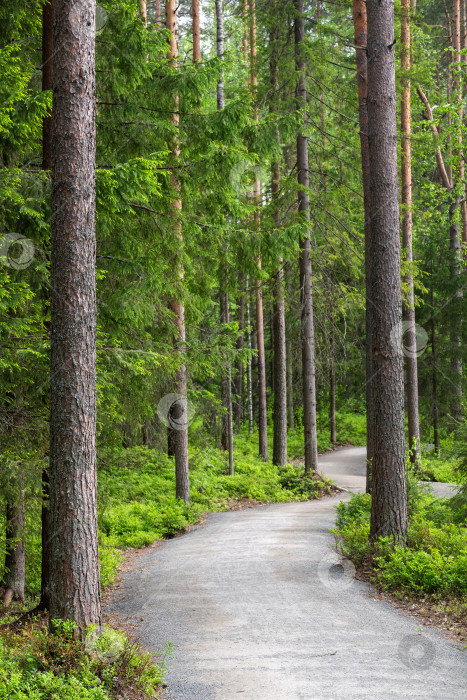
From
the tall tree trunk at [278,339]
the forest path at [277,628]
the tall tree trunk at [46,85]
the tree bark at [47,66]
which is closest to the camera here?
the forest path at [277,628]

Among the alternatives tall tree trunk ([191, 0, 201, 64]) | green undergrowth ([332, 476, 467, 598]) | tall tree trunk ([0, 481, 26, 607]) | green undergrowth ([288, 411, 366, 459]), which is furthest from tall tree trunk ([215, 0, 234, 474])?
green undergrowth ([288, 411, 366, 459])

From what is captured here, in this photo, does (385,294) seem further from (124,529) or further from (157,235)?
(124,529)

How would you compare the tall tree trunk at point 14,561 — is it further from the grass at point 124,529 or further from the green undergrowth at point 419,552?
the green undergrowth at point 419,552

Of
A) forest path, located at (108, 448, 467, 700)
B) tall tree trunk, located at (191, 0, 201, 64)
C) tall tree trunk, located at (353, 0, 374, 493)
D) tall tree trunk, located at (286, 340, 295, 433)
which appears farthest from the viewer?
tall tree trunk, located at (286, 340, 295, 433)

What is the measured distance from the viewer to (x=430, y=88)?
51.6 ft

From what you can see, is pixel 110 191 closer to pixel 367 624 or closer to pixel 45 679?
pixel 45 679

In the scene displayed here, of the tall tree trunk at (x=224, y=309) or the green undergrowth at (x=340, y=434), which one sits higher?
the tall tree trunk at (x=224, y=309)

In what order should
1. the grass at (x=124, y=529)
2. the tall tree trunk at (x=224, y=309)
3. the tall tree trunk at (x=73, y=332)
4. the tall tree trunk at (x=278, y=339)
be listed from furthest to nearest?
the tall tree trunk at (x=278, y=339) < the tall tree trunk at (x=224, y=309) < the tall tree trunk at (x=73, y=332) < the grass at (x=124, y=529)
